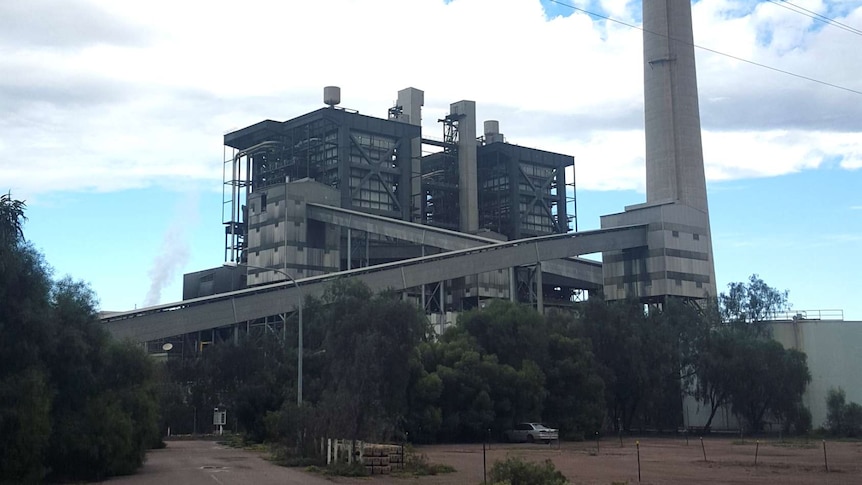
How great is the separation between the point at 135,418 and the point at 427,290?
57.2m

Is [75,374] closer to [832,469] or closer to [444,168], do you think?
[832,469]

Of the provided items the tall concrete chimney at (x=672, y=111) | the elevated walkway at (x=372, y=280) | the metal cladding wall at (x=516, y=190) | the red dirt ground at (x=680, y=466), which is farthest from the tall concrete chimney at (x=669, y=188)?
Answer: the red dirt ground at (x=680, y=466)

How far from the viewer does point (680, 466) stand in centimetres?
3800

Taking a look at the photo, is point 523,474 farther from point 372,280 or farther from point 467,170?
point 467,170

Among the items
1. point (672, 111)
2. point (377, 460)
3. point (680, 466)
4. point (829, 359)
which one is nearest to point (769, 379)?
point (829, 359)

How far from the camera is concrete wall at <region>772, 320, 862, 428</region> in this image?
253ft

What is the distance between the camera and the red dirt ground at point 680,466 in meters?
30.8

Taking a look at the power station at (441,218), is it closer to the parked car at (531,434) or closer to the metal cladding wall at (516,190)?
the metal cladding wall at (516,190)

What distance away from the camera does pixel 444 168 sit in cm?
11331

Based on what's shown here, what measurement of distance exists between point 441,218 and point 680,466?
256 ft

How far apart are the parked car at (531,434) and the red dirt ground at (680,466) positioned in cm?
863

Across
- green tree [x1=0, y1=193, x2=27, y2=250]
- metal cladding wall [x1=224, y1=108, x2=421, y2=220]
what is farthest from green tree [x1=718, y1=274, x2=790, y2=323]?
green tree [x1=0, y1=193, x2=27, y2=250]

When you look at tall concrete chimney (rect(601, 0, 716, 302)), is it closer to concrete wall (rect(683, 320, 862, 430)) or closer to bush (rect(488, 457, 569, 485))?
concrete wall (rect(683, 320, 862, 430))

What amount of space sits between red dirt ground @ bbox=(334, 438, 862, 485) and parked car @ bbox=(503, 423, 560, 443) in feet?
28.3
